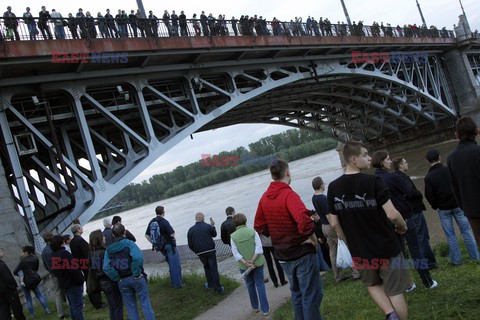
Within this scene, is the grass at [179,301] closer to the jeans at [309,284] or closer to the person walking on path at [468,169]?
the jeans at [309,284]

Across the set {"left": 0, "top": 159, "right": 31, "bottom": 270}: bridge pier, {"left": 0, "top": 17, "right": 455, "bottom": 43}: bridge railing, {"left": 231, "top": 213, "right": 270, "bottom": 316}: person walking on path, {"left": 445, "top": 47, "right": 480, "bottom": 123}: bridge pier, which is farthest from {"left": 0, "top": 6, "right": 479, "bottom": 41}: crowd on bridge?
{"left": 445, "top": 47, "right": 480, "bottom": 123}: bridge pier

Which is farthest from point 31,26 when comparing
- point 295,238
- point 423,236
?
point 423,236

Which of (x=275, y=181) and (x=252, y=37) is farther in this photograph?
(x=252, y=37)

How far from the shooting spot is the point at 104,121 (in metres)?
12.6

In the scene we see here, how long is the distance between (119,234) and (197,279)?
346 cm

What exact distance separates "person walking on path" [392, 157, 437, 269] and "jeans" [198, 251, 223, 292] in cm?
332

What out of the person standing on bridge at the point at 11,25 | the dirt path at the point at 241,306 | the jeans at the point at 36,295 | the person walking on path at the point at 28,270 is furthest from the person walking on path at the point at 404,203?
the person standing on bridge at the point at 11,25

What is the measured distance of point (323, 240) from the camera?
21.5 ft

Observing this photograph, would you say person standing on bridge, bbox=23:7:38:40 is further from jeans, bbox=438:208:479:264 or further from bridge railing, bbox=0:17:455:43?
jeans, bbox=438:208:479:264

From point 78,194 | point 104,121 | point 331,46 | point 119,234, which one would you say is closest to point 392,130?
point 331,46

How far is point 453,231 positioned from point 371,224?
2.69 meters

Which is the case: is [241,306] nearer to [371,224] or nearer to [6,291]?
[6,291]

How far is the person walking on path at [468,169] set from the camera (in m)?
3.33

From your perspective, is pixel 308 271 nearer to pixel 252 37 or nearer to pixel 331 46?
pixel 252 37
